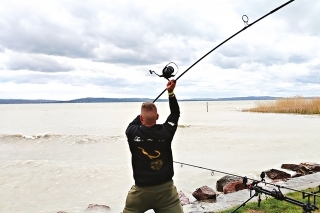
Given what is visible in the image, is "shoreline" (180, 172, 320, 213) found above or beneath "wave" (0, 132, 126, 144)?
above

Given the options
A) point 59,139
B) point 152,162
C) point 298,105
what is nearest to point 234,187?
point 152,162

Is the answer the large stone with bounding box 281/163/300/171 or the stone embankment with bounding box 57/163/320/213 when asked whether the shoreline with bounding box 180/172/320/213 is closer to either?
the stone embankment with bounding box 57/163/320/213

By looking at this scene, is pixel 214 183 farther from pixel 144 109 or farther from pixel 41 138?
pixel 41 138

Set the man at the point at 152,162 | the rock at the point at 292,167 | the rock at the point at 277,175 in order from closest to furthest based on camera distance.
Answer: the man at the point at 152,162 → the rock at the point at 277,175 → the rock at the point at 292,167

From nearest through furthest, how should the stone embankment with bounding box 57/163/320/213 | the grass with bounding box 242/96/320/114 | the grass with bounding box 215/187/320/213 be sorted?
the grass with bounding box 215/187/320/213, the stone embankment with bounding box 57/163/320/213, the grass with bounding box 242/96/320/114

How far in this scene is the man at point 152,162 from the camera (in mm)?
3270

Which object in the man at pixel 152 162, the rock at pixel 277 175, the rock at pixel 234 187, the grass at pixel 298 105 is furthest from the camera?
the grass at pixel 298 105

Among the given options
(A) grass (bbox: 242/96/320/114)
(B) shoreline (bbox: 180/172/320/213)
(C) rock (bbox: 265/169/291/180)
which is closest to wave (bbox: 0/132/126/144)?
(C) rock (bbox: 265/169/291/180)

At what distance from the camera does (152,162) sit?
10.8 ft

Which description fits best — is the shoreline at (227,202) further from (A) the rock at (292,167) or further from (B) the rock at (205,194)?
(A) the rock at (292,167)

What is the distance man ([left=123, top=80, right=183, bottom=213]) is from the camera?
327cm

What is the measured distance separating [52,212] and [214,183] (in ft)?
17.5

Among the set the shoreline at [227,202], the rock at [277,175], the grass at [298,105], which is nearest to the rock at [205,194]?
the shoreline at [227,202]

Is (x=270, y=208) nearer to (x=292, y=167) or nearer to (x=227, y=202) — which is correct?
(x=227, y=202)
